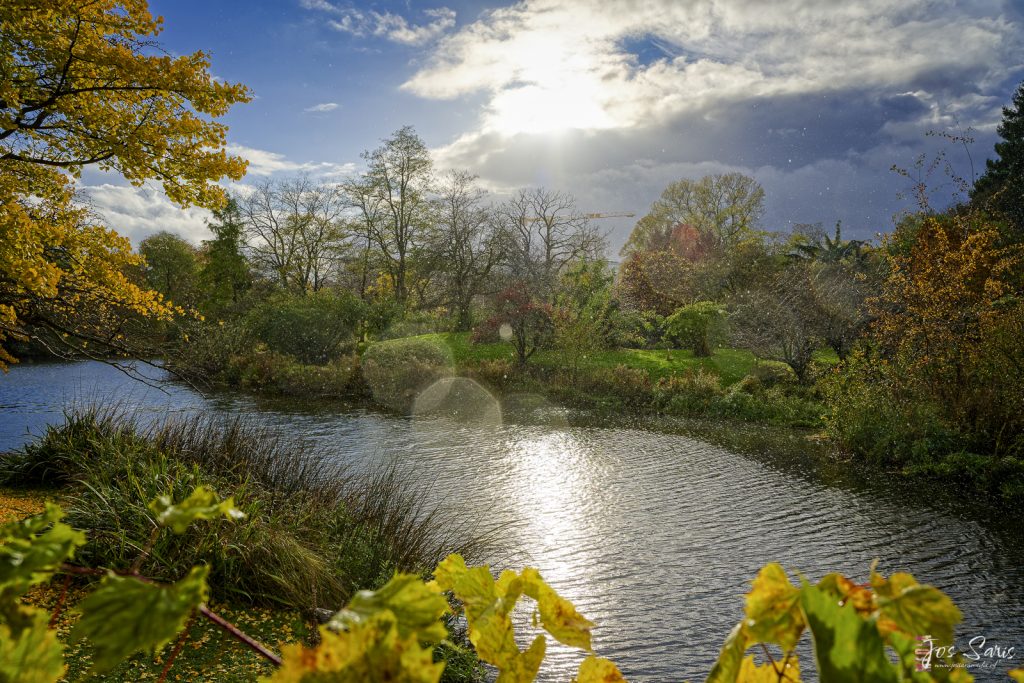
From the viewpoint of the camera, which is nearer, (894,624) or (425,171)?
(894,624)

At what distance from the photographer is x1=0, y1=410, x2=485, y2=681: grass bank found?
12.4 feet

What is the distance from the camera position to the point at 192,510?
1.78ft

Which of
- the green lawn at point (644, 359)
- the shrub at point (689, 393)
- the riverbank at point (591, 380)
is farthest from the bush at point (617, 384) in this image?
the green lawn at point (644, 359)

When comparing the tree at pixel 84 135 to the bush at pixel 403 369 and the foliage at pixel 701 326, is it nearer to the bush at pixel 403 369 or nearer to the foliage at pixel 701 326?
the bush at pixel 403 369

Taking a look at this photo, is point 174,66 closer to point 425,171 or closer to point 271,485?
point 271,485

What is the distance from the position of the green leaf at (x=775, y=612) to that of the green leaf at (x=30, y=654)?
0.50 m

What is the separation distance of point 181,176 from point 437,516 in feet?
14.2

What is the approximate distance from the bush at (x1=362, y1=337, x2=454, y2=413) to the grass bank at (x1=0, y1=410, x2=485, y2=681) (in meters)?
8.00

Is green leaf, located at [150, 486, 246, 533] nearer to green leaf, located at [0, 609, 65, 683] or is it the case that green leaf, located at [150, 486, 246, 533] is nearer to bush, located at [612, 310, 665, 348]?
green leaf, located at [0, 609, 65, 683]

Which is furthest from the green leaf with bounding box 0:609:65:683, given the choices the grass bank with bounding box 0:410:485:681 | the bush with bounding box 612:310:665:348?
the bush with bounding box 612:310:665:348

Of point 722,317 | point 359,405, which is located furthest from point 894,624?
point 722,317

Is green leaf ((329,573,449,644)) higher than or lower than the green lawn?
higher

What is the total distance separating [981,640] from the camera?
4473 mm

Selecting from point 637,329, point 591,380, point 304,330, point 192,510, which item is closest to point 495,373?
point 591,380
